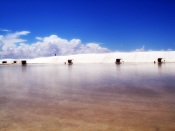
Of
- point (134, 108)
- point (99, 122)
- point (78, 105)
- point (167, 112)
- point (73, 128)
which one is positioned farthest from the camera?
point (78, 105)

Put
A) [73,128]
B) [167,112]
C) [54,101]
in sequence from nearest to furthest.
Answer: [73,128] < [167,112] < [54,101]

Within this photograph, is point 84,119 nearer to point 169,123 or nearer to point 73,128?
point 73,128

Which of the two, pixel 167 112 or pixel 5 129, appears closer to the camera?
pixel 5 129

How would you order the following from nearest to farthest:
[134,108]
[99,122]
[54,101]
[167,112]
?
[99,122] < [167,112] < [134,108] < [54,101]

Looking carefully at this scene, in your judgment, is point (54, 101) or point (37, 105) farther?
point (54, 101)

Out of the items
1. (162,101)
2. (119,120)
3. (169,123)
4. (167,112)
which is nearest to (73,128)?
(119,120)

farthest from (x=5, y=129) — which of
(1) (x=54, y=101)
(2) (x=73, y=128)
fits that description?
(1) (x=54, y=101)

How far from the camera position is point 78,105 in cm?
733

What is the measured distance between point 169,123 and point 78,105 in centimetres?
294

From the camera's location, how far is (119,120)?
557 centimetres

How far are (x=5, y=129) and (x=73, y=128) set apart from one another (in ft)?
4.72

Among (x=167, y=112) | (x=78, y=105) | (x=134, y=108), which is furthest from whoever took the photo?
(x=78, y=105)

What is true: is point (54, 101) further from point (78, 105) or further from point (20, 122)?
point (20, 122)

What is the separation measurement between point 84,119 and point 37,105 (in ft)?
7.42
